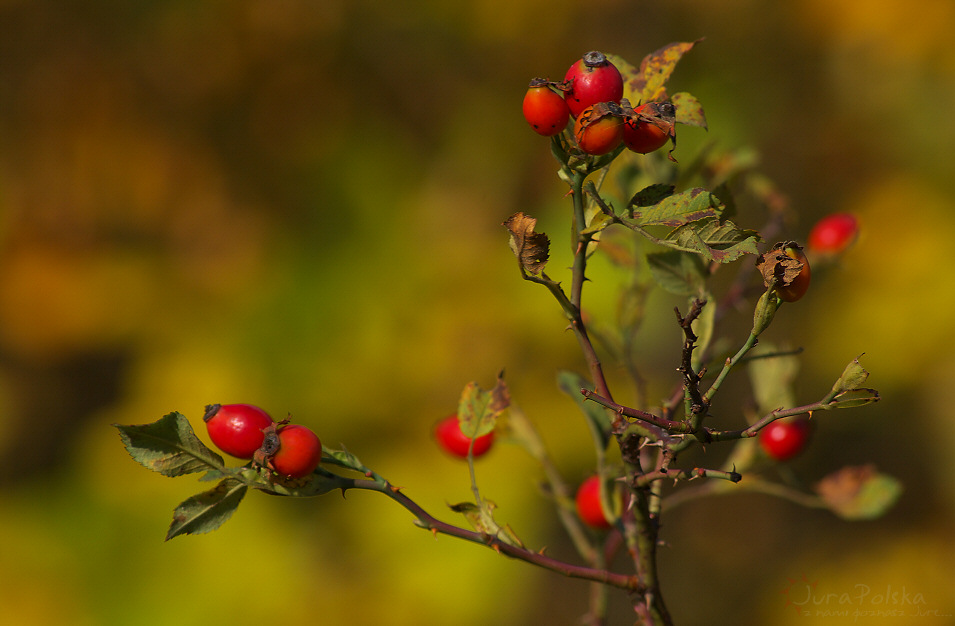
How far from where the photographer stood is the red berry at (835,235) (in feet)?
2.48

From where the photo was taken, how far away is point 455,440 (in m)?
0.80

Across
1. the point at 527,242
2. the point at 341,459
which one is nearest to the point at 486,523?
the point at 341,459

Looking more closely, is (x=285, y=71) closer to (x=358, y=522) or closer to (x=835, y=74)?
(x=358, y=522)

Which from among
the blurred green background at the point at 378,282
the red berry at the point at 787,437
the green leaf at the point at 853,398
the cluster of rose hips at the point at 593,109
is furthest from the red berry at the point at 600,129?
the blurred green background at the point at 378,282

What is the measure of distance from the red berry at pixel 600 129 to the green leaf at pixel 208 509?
1.13ft

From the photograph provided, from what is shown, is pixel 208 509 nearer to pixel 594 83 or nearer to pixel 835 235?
pixel 594 83

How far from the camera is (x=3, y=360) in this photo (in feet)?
11.5

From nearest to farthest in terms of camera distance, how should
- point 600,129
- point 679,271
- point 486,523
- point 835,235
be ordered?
point 600,129, point 486,523, point 679,271, point 835,235

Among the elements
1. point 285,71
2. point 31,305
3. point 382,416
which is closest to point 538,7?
point 285,71

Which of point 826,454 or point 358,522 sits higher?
point 826,454

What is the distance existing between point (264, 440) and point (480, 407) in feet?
0.76

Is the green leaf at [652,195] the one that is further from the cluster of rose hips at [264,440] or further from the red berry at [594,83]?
the cluster of rose hips at [264,440]

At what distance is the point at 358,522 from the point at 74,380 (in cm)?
181

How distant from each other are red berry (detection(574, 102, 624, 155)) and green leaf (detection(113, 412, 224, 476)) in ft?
1.11
